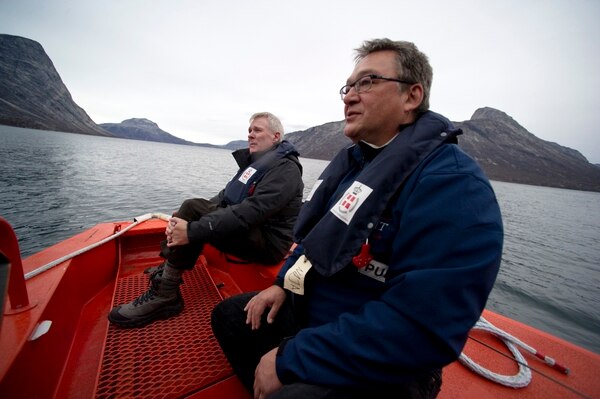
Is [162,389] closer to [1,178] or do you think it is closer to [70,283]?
[70,283]

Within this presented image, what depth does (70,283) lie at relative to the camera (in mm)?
2234

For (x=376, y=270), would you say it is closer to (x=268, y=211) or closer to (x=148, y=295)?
(x=268, y=211)

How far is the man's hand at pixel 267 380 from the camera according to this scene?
1.08m

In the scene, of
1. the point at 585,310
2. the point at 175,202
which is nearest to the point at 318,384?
the point at 585,310

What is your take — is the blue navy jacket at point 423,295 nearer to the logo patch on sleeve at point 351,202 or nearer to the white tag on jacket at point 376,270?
the white tag on jacket at point 376,270

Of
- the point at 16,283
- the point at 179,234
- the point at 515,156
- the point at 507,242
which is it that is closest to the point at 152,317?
the point at 179,234

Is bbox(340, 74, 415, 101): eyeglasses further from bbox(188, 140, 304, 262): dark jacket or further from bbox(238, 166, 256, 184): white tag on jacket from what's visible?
bbox(238, 166, 256, 184): white tag on jacket

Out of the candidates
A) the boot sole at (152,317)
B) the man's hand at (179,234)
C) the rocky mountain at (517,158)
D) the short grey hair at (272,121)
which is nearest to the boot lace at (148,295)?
the boot sole at (152,317)

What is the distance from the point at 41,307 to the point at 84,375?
60 cm

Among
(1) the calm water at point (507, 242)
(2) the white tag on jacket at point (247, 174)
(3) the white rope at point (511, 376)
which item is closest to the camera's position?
(3) the white rope at point (511, 376)

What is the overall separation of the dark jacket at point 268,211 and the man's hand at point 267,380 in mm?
1274

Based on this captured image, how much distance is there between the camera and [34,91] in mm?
136125

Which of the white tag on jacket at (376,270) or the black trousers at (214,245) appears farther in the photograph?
the black trousers at (214,245)

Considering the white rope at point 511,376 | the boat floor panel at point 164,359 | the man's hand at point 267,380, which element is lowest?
the boat floor panel at point 164,359
